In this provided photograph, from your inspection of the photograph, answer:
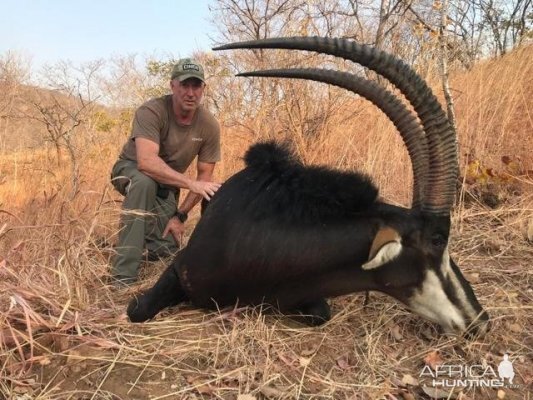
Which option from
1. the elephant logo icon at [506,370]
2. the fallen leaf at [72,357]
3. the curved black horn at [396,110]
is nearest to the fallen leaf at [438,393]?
the elephant logo icon at [506,370]

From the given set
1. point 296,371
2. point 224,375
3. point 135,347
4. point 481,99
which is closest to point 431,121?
point 296,371

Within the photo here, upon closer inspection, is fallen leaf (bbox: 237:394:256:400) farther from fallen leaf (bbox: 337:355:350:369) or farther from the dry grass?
fallen leaf (bbox: 337:355:350:369)

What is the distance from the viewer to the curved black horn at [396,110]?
287 centimetres

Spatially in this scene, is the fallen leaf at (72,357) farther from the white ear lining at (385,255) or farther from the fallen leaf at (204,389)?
the white ear lining at (385,255)

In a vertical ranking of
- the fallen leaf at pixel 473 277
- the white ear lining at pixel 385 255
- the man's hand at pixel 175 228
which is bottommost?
the fallen leaf at pixel 473 277

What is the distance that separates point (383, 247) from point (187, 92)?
8.04ft

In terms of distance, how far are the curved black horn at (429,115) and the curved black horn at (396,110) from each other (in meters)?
0.06

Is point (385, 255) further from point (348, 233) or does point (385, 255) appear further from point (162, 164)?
point (162, 164)

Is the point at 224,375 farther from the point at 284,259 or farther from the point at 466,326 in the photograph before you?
the point at 466,326

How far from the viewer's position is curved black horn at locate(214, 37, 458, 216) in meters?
2.74

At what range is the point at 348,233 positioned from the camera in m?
2.85

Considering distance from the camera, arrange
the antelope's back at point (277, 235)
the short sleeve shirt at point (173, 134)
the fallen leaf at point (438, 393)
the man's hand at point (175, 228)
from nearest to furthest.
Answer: the fallen leaf at point (438, 393) < the antelope's back at point (277, 235) < the short sleeve shirt at point (173, 134) < the man's hand at point (175, 228)

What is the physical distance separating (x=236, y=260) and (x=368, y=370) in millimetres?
892

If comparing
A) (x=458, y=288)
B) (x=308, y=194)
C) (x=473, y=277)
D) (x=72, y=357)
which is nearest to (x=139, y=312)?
(x=72, y=357)
